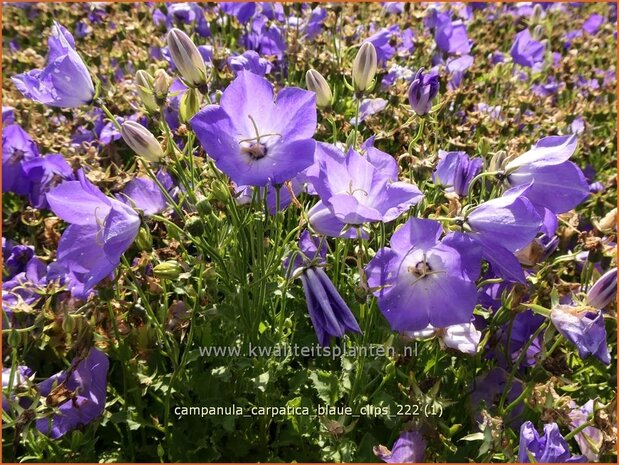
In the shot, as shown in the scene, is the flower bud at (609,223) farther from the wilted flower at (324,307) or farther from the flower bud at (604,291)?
the wilted flower at (324,307)

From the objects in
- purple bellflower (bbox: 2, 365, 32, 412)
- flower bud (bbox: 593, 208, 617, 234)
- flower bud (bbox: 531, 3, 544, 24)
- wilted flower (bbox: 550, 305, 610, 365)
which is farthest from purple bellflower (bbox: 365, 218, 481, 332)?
flower bud (bbox: 531, 3, 544, 24)

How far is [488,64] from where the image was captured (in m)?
3.00

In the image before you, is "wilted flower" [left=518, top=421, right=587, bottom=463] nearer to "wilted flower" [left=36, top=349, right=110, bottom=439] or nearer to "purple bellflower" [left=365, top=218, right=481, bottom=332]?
"purple bellflower" [left=365, top=218, right=481, bottom=332]

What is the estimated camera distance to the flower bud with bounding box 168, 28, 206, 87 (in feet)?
4.33

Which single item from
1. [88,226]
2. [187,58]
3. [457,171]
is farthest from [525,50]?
[88,226]

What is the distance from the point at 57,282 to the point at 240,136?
0.61m

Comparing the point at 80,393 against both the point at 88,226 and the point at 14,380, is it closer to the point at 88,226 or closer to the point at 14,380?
the point at 14,380

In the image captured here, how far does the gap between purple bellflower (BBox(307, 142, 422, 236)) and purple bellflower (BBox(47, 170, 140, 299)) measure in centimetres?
36

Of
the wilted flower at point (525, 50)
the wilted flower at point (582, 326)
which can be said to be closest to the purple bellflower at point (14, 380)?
the wilted flower at point (582, 326)

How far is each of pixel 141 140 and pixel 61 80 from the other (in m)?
0.28

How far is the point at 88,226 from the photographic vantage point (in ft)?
4.28

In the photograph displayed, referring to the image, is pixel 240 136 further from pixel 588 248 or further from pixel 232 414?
pixel 588 248

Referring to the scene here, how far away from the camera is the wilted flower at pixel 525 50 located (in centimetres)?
306

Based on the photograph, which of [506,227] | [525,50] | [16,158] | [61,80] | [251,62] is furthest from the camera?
[525,50]
